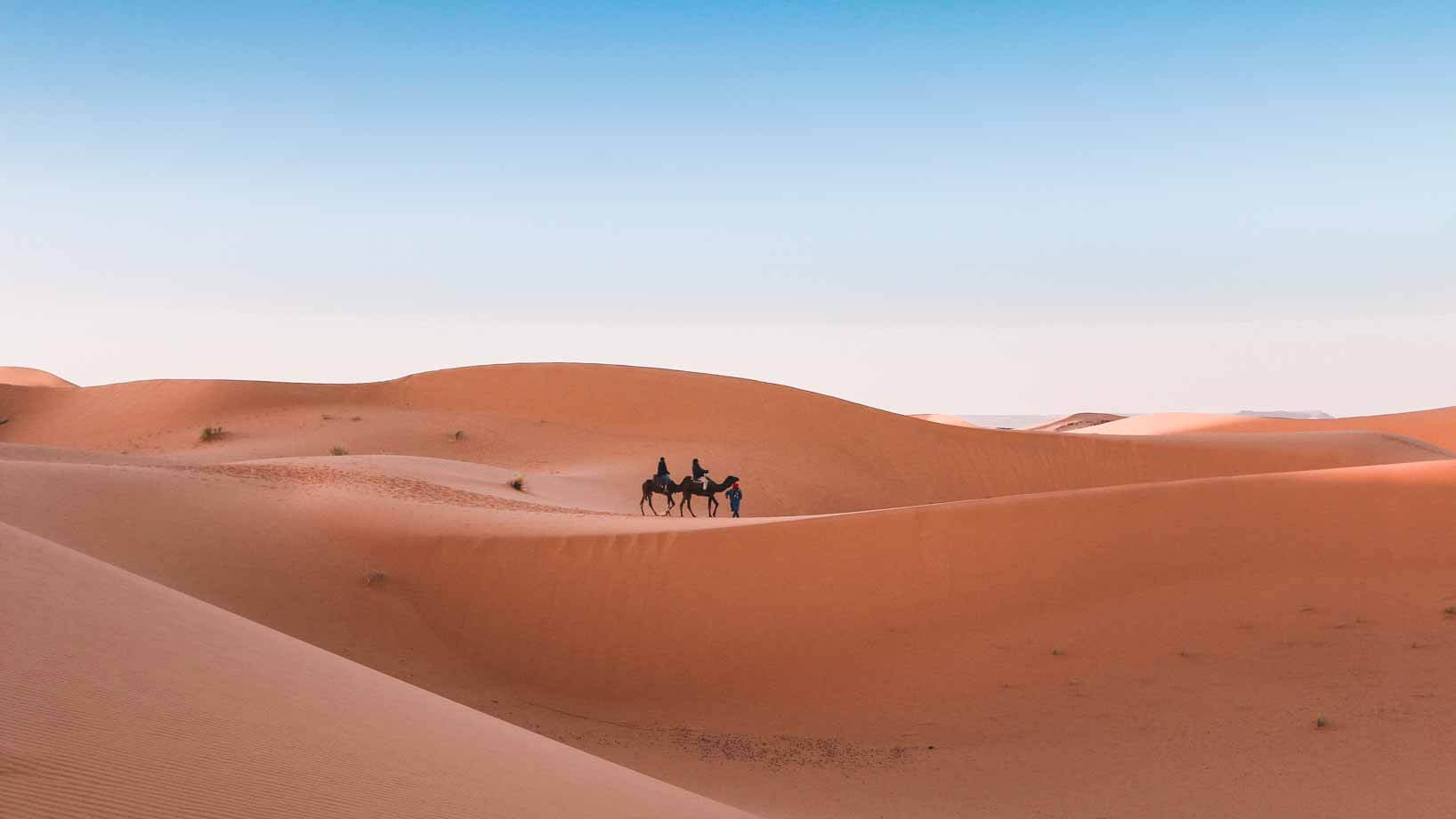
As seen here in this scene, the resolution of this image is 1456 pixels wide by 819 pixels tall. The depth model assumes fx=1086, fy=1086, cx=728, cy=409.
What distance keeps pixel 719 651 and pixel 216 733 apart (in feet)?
29.5

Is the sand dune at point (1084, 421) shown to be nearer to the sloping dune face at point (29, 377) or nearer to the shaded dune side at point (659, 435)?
the shaded dune side at point (659, 435)

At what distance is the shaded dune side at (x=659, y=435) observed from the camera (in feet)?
124

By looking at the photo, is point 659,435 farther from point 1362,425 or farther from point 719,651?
point 1362,425

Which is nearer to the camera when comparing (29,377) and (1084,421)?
(29,377)

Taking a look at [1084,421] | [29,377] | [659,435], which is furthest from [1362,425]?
[29,377]

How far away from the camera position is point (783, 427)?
42.5 metres

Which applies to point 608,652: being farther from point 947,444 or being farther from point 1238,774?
point 947,444

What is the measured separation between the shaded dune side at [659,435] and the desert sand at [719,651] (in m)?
16.6

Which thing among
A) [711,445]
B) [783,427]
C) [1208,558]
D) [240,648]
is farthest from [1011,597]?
[783,427]

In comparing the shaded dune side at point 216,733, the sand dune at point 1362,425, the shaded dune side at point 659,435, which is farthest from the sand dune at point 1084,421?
the shaded dune side at point 216,733

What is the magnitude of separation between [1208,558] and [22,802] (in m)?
13.1

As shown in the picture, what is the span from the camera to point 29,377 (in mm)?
80812

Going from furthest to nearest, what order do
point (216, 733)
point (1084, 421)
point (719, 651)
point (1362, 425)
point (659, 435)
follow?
point (1084, 421), point (1362, 425), point (659, 435), point (719, 651), point (216, 733)

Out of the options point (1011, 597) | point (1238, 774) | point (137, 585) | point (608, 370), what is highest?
point (608, 370)
